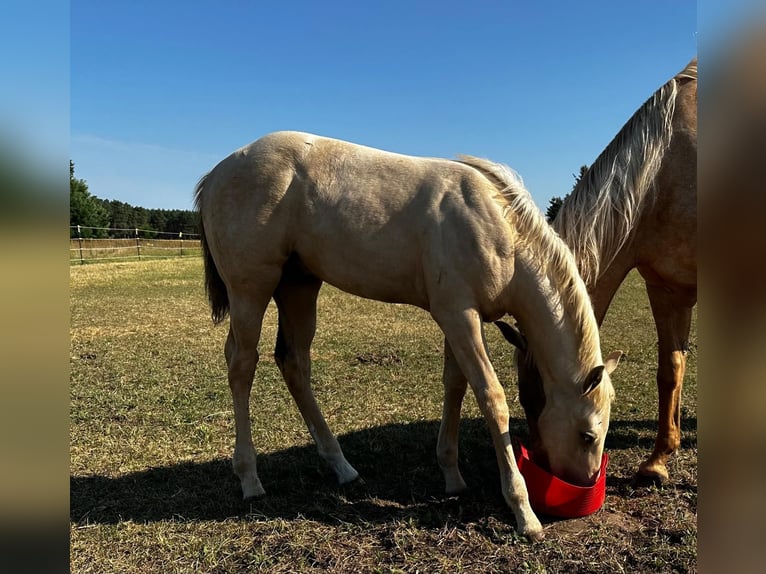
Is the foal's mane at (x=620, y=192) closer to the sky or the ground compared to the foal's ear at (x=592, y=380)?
closer to the sky

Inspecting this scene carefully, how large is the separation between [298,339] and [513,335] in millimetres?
1517

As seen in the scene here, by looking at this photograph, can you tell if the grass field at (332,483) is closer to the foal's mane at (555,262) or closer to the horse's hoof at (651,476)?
the horse's hoof at (651,476)

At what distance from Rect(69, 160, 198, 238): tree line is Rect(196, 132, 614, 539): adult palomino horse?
28.7 metres

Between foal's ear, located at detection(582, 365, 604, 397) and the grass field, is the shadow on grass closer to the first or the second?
the grass field

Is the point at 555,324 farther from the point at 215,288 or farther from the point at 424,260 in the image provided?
the point at 215,288

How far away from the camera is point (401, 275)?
2.87m

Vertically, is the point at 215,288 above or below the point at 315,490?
above

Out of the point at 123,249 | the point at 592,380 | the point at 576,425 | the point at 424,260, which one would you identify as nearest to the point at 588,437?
the point at 576,425

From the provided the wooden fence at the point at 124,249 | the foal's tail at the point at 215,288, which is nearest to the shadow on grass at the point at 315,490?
the foal's tail at the point at 215,288

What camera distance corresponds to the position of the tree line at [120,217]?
3397cm

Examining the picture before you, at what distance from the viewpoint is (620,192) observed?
9.65ft

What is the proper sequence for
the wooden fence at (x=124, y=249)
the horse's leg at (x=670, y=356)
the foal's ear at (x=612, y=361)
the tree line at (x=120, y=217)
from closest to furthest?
1. the foal's ear at (x=612, y=361)
2. the horse's leg at (x=670, y=356)
3. the wooden fence at (x=124, y=249)
4. the tree line at (x=120, y=217)

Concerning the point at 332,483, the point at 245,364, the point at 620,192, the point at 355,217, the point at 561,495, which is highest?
the point at 620,192

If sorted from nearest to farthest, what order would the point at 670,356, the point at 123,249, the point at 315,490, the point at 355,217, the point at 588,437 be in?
the point at 588,437, the point at 355,217, the point at 315,490, the point at 670,356, the point at 123,249
